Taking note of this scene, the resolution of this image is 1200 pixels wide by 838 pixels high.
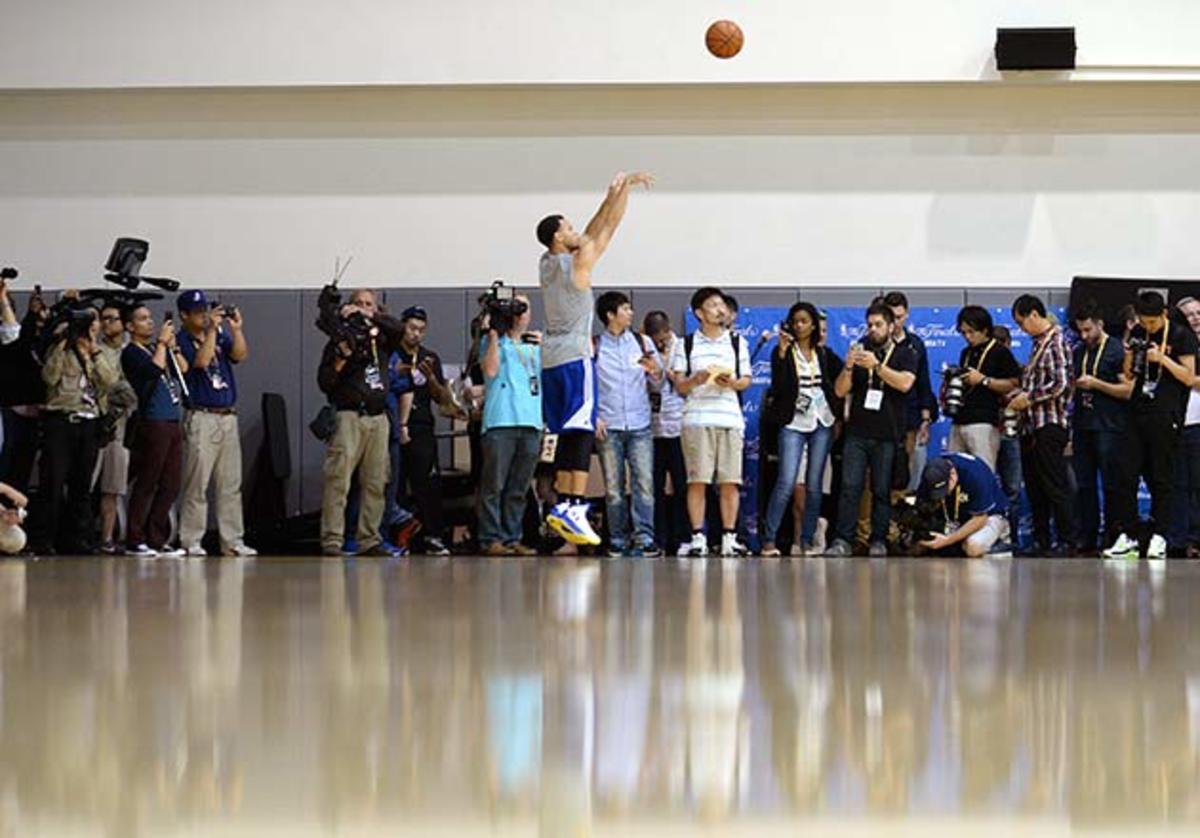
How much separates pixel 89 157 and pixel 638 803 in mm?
13252

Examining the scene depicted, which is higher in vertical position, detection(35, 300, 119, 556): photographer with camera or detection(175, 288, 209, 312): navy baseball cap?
detection(175, 288, 209, 312): navy baseball cap

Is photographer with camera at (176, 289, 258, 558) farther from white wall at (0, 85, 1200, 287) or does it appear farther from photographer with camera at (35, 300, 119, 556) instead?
white wall at (0, 85, 1200, 287)

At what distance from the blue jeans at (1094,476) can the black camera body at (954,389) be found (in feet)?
2.77

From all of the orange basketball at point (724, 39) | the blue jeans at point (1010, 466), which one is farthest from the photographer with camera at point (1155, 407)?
the orange basketball at point (724, 39)

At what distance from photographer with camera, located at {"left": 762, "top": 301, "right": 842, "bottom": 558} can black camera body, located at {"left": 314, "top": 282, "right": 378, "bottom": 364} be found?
274cm

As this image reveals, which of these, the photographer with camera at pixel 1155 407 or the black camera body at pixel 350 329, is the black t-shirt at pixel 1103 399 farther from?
the black camera body at pixel 350 329

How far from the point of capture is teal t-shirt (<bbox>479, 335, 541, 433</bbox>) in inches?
452

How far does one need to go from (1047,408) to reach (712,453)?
2.22 meters

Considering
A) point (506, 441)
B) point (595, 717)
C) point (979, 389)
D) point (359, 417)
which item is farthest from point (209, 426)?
point (595, 717)

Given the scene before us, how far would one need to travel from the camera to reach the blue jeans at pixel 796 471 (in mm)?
12109

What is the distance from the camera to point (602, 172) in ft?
47.0

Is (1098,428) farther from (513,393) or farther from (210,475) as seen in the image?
(210,475)

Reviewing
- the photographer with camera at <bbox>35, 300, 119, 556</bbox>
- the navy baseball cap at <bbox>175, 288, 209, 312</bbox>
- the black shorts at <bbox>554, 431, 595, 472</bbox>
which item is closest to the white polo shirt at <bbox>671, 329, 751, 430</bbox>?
the black shorts at <bbox>554, 431, 595, 472</bbox>

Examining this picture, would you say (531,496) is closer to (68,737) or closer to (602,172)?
(602,172)
